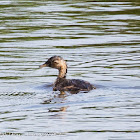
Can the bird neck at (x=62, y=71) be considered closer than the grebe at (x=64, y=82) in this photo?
No

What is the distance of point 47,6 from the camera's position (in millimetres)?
29547

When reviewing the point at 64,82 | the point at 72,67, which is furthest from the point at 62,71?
the point at 72,67

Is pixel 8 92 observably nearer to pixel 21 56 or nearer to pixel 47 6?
pixel 21 56

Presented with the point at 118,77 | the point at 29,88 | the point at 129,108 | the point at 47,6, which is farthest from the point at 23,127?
the point at 47,6

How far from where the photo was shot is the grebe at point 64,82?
15.4m

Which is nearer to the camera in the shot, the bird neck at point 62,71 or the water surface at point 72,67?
the water surface at point 72,67

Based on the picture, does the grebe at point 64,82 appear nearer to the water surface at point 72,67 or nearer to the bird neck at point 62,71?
the bird neck at point 62,71

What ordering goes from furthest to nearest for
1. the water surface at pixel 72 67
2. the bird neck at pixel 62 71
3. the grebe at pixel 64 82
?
the bird neck at pixel 62 71
the grebe at pixel 64 82
the water surface at pixel 72 67

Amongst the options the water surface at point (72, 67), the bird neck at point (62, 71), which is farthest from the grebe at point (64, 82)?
the water surface at point (72, 67)

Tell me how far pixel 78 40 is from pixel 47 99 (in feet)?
25.8

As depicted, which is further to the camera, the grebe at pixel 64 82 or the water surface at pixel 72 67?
the grebe at pixel 64 82

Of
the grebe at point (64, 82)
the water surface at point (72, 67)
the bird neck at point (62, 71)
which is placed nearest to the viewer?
the water surface at point (72, 67)

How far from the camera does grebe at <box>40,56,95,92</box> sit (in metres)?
15.4

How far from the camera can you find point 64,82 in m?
16.1
